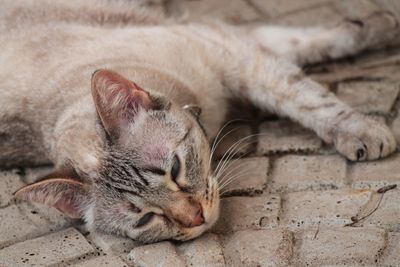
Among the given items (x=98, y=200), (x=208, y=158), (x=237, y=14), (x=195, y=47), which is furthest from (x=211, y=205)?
(x=237, y=14)

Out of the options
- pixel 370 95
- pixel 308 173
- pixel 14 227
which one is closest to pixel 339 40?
Answer: pixel 370 95

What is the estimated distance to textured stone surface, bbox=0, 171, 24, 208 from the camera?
150 inches

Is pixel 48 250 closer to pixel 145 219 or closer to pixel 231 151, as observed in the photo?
pixel 145 219

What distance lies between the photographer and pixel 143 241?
326 cm

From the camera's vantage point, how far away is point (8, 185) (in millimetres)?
3943

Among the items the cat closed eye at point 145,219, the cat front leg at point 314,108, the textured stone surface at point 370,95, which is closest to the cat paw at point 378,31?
the textured stone surface at point 370,95

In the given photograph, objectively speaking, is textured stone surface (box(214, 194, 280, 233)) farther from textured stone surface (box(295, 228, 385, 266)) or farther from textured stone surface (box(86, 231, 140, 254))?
textured stone surface (box(86, 231, 140, 254))

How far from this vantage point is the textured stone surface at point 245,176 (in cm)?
358

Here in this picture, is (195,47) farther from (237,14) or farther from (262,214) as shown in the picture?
(237,14)

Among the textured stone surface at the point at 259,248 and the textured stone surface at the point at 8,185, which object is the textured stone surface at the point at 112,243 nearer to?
the textured stone surface at the point at 259,248

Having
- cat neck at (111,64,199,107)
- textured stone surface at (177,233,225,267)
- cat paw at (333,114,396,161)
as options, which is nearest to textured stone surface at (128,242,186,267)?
textured stone surface at (177,233,225,267)

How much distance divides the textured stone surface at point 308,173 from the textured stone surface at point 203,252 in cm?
51

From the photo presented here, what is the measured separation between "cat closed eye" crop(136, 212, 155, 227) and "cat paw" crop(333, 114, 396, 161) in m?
1.09

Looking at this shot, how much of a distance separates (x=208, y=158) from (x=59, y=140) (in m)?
0.72
